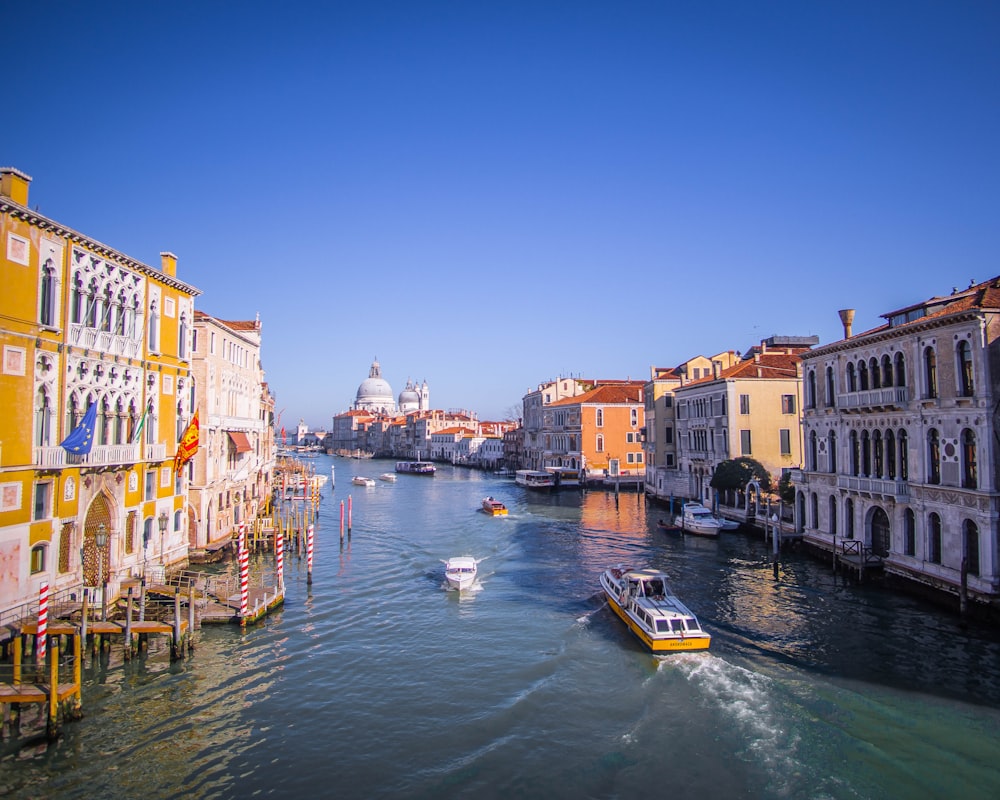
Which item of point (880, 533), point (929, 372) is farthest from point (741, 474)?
point (929, 372)

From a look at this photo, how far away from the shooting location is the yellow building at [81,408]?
581 inches

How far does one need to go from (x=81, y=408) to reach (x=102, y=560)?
3989 mm

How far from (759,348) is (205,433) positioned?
3228cm

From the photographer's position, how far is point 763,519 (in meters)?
31.6

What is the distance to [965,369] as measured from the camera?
18000 mm

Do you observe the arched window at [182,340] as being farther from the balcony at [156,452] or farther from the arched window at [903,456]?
the arched window at [903,456]

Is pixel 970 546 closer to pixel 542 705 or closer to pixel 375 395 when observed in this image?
pixel 542 705

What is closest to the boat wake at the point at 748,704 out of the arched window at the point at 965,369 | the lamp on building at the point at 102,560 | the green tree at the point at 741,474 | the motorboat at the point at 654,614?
the motorboat at the point at 654,614

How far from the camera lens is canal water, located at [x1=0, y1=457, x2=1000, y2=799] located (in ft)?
34.5

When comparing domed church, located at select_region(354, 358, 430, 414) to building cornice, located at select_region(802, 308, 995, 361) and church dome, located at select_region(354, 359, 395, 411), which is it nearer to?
church dome, located at select_region(354, 359, 395, 411)

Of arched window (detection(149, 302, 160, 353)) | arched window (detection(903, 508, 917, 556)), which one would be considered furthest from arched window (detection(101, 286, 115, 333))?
arched window (detection(903, 508, 917, 556))

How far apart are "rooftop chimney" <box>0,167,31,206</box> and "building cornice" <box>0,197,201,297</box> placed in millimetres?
373

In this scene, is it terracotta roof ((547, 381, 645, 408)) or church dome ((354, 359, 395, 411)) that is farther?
church dome ((354, 359, 395, 411))

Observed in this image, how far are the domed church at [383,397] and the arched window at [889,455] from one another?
508 ft
